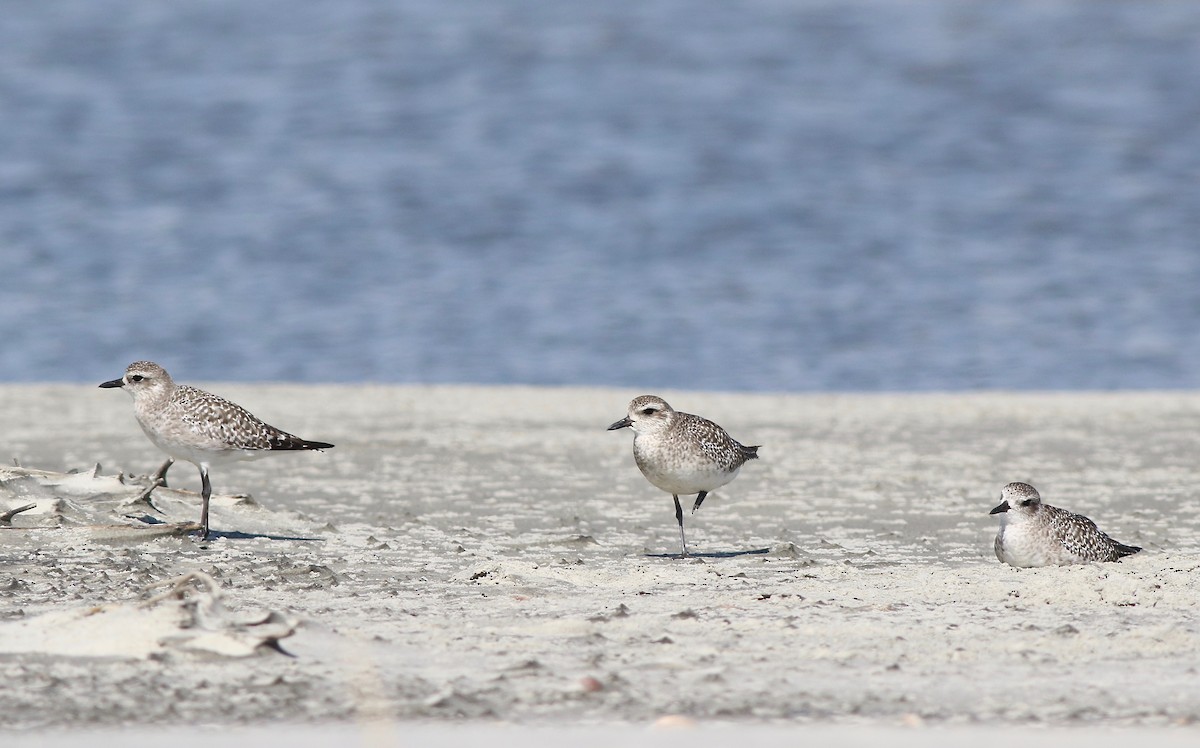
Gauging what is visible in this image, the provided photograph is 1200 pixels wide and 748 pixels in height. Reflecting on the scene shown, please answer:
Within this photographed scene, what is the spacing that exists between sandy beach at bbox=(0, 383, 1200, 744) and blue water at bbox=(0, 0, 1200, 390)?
182 inches

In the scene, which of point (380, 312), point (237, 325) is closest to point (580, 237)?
point (380, 312)

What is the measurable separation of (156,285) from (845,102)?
12331 millimetres

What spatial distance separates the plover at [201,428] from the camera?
7977 millimetres

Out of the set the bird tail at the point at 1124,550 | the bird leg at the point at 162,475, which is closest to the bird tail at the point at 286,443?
the bird leg at the point at 162,475

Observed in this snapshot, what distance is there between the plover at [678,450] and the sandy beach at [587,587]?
324mm

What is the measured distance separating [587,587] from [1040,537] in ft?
6.75

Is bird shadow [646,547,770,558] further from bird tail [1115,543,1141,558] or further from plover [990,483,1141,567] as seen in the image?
bird tail [1115,543,1141,558]

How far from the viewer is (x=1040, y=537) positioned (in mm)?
7223

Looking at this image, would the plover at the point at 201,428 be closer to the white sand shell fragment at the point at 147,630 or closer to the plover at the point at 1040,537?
the white sand shell fragment at the point at 147,630

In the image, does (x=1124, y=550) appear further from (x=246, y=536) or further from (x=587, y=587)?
(x=246, y=536)

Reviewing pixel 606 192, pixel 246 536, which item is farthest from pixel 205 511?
pixel 606 192

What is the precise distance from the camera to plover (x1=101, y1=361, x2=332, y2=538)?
7.98 metres

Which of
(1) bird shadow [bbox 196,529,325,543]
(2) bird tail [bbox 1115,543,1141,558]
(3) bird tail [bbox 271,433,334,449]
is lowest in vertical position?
(1) bird shadow [bbox 196,529,325,543]

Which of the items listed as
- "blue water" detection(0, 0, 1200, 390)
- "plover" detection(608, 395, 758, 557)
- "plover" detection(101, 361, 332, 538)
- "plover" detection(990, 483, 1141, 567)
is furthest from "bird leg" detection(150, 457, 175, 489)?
"blue water" detection(0, 0, 1200, 390)
